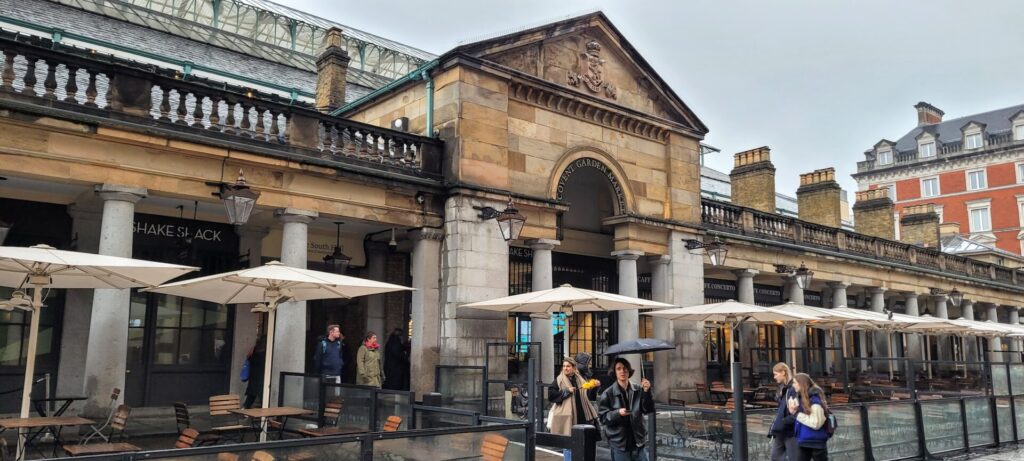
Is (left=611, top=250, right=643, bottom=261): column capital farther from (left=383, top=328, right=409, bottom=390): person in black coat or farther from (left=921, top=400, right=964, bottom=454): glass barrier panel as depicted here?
(left=921, top=400, right=964, bottom=454): glass barrier panel

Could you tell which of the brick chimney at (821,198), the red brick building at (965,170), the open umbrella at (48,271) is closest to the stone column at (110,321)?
the open umbrella at (48,271)

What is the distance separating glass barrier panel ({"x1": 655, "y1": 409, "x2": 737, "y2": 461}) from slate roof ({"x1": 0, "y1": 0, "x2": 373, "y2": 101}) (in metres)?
13.9

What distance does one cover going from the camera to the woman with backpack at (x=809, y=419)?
8133mm

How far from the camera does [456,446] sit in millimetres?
5820

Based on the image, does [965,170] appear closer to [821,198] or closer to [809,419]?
[821,198]

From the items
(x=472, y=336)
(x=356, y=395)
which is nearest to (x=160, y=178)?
(x=356, y=395)

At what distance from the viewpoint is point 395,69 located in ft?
98.1

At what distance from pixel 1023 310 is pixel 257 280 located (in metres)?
41.6

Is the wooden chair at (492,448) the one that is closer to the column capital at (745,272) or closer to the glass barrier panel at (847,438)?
the glass barrier panel at (847,438)

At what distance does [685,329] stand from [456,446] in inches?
527

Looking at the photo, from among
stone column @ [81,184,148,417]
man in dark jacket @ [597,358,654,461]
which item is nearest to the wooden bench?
stone column @ [81,184,148,417]

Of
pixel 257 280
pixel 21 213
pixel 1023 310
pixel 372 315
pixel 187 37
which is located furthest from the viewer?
pixel 1023 310

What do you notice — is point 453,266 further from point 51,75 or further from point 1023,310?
point 1023,310

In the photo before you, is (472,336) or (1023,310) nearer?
(472,336)
